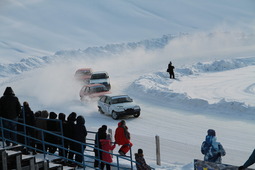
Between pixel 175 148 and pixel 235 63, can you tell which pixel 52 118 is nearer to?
pixel 175 148

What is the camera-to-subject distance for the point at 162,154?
13812 millimetres

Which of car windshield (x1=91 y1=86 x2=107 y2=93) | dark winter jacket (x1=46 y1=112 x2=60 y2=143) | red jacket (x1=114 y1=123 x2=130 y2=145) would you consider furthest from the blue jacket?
car windshield (x1=91 y1=86 x2=107 y2=93)

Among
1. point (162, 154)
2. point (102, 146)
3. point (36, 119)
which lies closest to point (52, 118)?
point (36, 119)

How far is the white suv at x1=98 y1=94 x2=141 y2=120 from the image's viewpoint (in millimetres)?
18891

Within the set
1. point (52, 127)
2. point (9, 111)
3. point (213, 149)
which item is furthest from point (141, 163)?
point (9, 111)

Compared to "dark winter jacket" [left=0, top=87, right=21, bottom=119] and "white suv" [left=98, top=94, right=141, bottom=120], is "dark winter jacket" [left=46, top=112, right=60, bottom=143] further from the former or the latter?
"white suv" [left=98, top=94, right=141, bottom=120]

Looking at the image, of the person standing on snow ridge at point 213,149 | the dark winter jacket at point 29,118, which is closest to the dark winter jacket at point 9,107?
the dark winter jacket at point 29,118

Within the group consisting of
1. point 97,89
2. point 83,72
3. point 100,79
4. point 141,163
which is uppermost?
point 83,72

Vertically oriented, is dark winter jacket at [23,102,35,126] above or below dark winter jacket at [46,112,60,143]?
above

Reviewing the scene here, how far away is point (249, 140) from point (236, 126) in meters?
2.37

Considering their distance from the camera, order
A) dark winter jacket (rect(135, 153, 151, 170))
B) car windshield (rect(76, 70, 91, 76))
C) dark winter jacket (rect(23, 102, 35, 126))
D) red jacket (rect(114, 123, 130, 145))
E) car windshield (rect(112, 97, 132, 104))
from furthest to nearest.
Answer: car windshield (rect(76, 70, 91, 76)) < car windshield (rect(112, 97, 132, 104)) < red jacket (rect(114, 123, 130, 145)) < dark winter jacket (rect(23, 102, 35, 126)) < dark winter jacket (rect(135, 153, 151, 170))

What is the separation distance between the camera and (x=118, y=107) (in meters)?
18.9

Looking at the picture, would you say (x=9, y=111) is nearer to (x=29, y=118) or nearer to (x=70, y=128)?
(x=29, y=118)

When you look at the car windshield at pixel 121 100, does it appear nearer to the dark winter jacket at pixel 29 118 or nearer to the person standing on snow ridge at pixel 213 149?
the dark winter jacket at pixel 29 118
